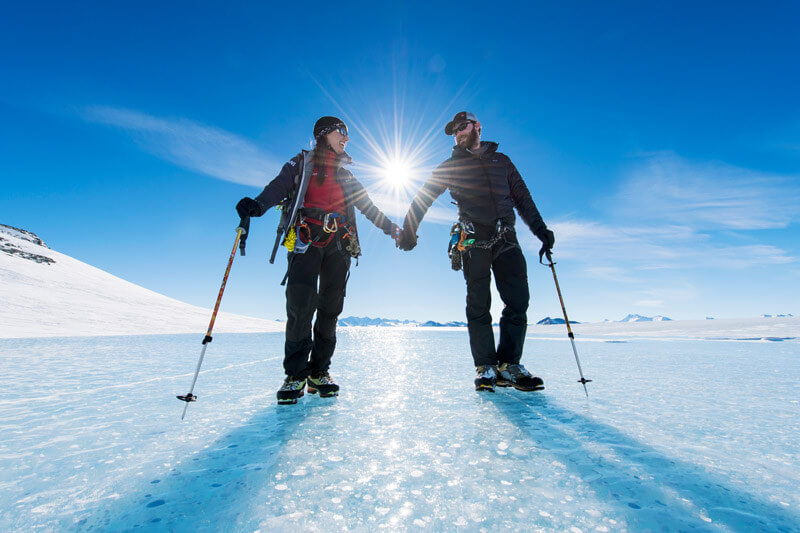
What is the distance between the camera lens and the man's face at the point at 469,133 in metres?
4.46

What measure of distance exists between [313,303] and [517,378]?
235 cm

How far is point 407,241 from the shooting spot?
4793mm

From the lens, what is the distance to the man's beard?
4477 millimetres

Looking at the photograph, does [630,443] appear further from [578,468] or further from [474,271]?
[474,271]

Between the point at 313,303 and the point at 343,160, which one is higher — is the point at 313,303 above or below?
below

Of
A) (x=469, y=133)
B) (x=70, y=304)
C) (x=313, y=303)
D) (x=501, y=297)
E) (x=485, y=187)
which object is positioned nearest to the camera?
(x=313, y=303)

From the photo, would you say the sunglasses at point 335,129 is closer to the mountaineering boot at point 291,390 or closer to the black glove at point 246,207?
the black glove at point 246,207

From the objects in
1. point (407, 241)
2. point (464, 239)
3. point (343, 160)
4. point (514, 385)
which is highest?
point (343, 160)

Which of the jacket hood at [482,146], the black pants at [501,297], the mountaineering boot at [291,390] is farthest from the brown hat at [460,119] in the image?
the mountaineering boot at [291,390]

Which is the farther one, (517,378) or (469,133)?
(469,133)

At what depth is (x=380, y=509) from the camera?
134 cm

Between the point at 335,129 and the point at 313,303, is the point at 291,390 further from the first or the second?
the point at 335,129

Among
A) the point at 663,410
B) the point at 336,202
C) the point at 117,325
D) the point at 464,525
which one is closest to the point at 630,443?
the point at 663,410

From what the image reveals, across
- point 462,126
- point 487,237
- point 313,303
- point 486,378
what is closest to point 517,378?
point 486,378
